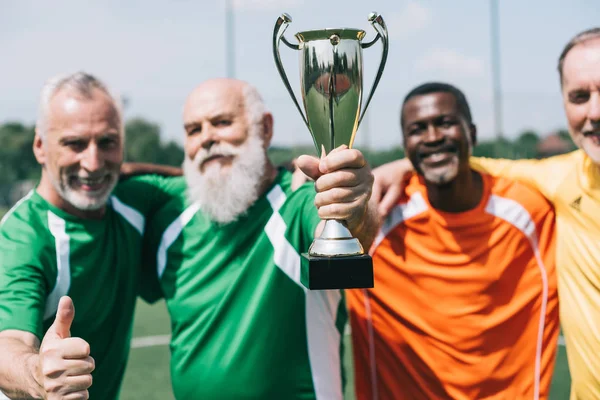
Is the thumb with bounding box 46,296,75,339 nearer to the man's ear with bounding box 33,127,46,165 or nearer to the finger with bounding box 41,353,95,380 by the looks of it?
the finger with bounding box 41,353,95,380

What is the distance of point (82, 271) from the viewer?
2.83m

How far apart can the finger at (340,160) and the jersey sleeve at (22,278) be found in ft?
4.56

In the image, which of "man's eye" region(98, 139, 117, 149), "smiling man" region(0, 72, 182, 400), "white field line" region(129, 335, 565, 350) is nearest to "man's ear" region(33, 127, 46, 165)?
"smiling man" region(0, 72, 182, 400)

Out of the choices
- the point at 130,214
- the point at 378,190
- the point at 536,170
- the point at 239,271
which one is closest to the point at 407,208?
the point at 378,190

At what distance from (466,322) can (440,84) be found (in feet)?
3.78

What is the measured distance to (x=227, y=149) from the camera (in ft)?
9.78

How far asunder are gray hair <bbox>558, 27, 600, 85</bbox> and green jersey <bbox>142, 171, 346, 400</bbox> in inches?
49.0

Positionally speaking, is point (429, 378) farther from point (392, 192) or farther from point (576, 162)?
point (576, 162)

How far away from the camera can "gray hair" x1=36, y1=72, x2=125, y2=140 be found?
9.46 ft

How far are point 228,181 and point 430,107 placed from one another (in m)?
1.02

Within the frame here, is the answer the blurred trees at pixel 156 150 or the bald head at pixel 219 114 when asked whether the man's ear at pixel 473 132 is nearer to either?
the bald head at pixel 219 114

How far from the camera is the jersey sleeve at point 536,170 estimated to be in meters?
2.98

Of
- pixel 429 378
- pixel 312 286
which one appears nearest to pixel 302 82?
pixel 312 286

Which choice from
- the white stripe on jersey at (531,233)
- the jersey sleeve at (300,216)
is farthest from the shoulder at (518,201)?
the jersey sleeve at (300,216)
